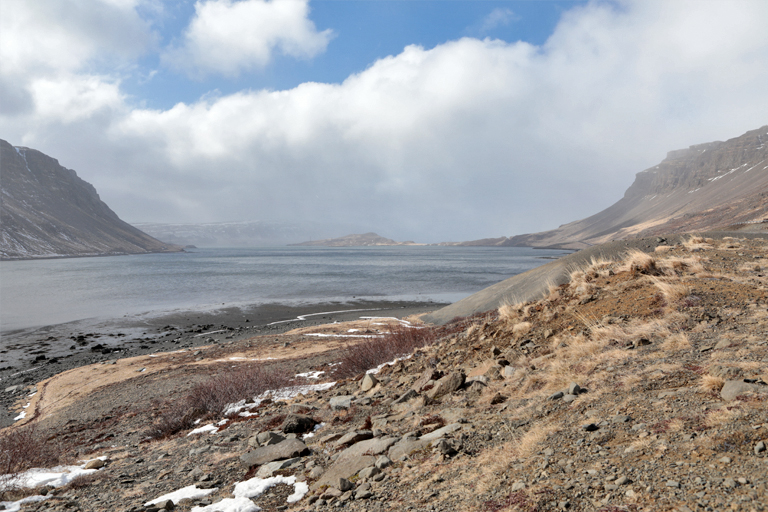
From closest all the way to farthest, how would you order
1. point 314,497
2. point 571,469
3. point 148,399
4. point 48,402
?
1. point 571,469
2. point 314,497
3. point 148,399
4. point 48,402

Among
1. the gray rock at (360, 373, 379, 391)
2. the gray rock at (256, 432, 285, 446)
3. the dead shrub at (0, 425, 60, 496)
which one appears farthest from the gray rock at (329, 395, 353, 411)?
the dead shrub at (0, 425, 60, 496)

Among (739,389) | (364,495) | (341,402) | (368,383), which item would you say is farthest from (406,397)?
(739,389)

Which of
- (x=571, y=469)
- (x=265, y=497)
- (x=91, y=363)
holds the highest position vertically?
(x=571, y=469)

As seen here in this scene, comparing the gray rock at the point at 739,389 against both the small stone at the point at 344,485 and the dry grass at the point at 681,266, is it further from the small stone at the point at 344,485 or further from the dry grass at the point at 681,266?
the dry grass at the point at 681,266

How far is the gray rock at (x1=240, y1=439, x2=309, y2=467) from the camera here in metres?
6.30

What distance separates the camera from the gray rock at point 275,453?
248 inches

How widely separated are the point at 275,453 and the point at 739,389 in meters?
6.35

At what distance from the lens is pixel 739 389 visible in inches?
175

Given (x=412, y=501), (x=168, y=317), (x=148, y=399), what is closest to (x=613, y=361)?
(x=412, y=501)

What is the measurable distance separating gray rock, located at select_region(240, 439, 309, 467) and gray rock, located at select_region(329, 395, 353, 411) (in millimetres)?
2115

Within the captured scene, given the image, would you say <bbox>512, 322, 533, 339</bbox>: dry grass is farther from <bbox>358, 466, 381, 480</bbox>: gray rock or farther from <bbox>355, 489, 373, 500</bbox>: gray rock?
<bbox>355, 489, 373, 500</bbox>: gray rock

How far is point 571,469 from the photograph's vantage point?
12.7 ft

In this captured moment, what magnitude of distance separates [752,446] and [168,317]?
42346mm

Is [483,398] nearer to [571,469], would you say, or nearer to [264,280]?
[571,469]
